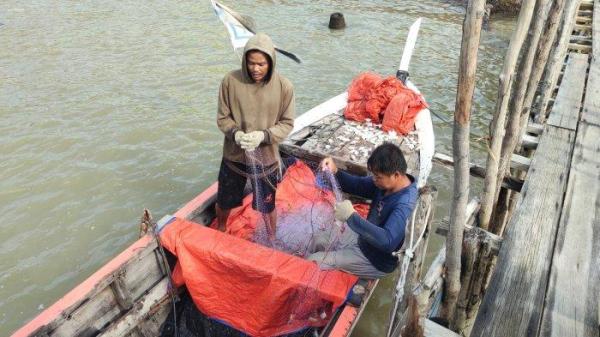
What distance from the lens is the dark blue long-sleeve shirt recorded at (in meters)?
3.32

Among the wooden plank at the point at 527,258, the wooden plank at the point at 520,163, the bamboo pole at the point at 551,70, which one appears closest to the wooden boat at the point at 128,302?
the wooden plank at the point at 527,258

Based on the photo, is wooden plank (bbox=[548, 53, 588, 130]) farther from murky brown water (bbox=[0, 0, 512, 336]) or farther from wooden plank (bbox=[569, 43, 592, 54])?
murky brown water (bbox=[0, 0, 512, 336])

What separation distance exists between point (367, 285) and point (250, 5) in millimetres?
15892

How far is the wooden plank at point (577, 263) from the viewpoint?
266 cm

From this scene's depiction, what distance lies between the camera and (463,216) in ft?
9.43

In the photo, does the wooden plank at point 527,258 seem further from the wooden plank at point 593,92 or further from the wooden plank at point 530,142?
the wooden plank at point 593,92

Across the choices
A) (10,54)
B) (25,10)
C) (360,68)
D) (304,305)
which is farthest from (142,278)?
(25,10)

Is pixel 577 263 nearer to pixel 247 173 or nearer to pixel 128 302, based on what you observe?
pixel 247 173

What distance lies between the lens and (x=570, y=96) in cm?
644

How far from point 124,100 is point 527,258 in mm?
8770

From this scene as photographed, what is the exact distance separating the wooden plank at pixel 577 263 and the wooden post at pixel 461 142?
2.17 ft

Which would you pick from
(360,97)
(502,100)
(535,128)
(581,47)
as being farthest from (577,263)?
(581,47)

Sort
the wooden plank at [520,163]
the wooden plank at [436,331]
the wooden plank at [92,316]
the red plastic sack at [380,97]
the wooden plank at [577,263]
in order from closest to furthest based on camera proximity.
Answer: the wooden plank at [436,331]
the wooden plank at [577,263]
the wooden plank at [92,316]
the wooden plank at [520,163]
the red plastic sack at [380,97]

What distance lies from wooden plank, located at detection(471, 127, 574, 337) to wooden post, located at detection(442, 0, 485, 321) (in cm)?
34
